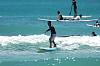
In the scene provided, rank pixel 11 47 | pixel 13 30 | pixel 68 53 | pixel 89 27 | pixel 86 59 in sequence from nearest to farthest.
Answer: pixel 86 59
pixel 68 53
pixel 11 47
pixel 13 30
pixel 89 27

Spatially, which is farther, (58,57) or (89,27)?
(89,27)

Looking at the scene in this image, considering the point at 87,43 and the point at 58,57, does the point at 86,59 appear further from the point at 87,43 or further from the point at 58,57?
the point at 87,43

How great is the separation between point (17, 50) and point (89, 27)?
2510 cm

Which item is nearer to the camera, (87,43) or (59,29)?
(87,43)

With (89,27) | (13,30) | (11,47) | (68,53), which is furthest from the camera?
(89,27)

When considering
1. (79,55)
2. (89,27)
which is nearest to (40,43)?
(79,55)

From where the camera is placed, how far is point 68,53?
29.6 m

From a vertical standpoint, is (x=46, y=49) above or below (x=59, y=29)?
above

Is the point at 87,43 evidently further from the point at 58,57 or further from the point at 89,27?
the point at 89,27

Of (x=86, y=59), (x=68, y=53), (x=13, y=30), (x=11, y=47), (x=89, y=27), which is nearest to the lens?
(x=86, y=59)

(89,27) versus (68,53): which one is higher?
(68,53)

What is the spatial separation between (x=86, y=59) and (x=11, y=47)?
604 cm

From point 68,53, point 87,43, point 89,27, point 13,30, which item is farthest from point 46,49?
point 89,27

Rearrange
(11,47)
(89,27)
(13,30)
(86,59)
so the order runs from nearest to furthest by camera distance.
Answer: (86,59) < (11,47) < (13,30) < (89,27)
